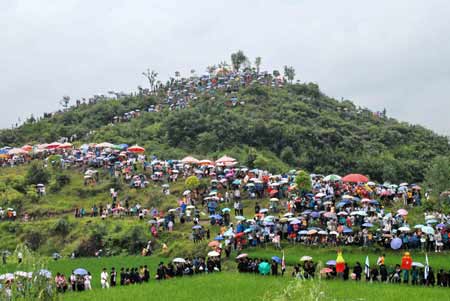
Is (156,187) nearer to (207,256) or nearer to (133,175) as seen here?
(133,175)

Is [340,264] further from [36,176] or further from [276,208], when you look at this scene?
[36,176]

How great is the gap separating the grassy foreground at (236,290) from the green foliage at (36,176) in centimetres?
Answer: 2850

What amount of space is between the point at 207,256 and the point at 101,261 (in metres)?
7.12

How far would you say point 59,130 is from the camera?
7988cm

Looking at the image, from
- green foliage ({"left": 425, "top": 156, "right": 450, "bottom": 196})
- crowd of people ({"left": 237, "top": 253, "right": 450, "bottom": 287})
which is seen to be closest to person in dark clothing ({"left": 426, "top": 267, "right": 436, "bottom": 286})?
crowd of people ({"left": 237, "top": 253, "right": 450, "bottom": 287})

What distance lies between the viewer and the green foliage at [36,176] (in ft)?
170

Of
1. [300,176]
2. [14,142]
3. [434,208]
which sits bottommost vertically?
[434,208]

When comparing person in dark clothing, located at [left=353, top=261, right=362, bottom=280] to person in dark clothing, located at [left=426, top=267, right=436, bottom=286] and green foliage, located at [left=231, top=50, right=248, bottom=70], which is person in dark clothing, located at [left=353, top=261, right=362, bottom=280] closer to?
person in dark clothing, located at [left=426, top=267, right=436, bottom=286]

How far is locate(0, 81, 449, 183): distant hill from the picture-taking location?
217 ft

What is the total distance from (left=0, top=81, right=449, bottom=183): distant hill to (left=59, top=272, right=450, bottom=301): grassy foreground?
2988cm

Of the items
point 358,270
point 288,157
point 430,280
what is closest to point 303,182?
point 358,270

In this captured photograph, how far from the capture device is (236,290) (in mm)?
23672

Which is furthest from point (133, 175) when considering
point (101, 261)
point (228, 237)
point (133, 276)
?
point (133, 276)

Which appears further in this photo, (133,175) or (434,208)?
(133,175)
